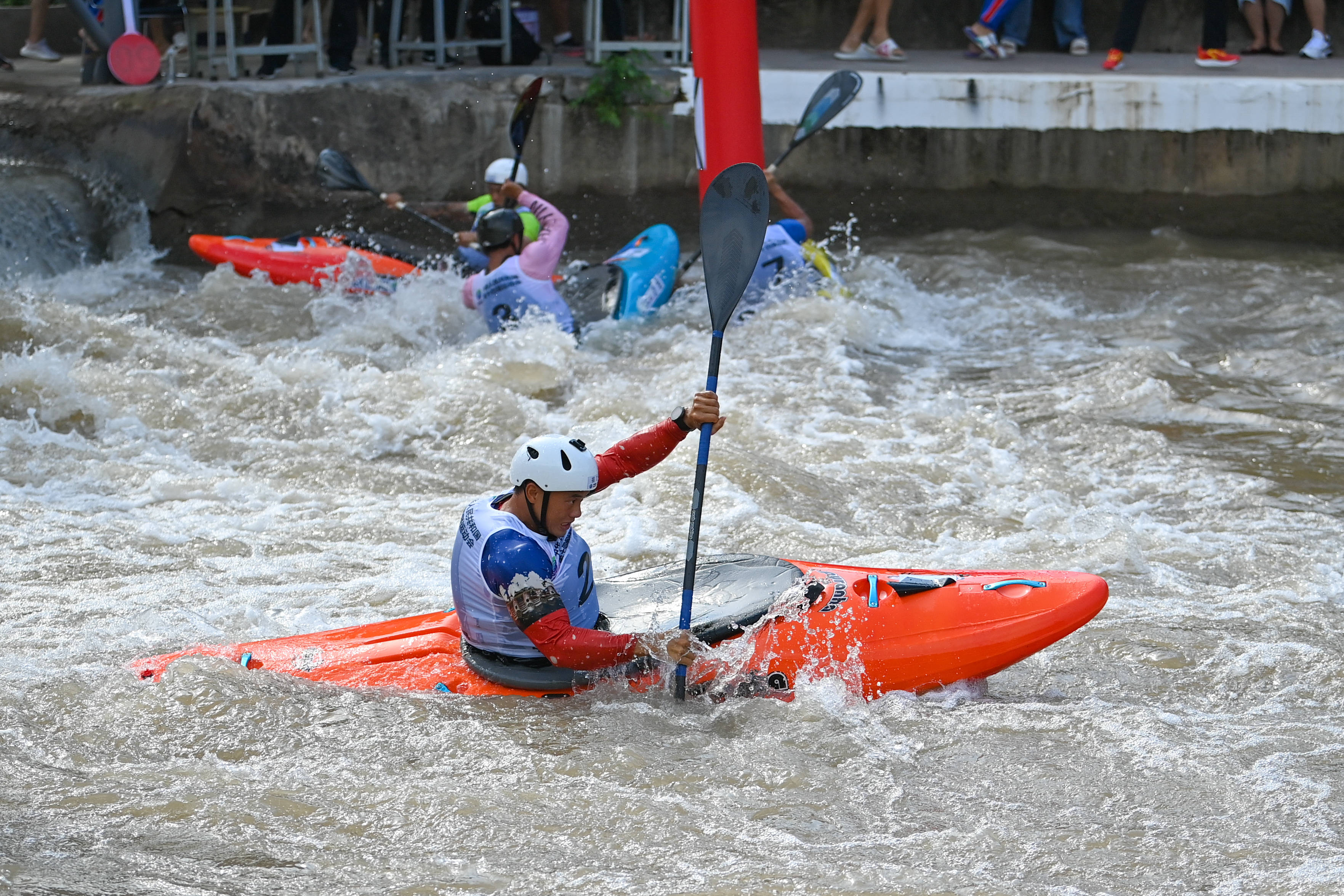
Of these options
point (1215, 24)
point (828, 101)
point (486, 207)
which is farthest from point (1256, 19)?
point (486, 207)

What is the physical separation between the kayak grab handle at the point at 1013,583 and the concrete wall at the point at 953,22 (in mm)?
8659

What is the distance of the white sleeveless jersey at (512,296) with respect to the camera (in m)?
6.91

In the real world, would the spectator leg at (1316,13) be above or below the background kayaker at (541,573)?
above

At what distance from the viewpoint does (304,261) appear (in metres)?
8.16

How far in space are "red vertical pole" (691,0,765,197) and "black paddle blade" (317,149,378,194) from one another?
2.28 metres

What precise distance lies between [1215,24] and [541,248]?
580 centimetres

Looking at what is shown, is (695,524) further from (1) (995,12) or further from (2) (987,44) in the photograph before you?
(1) (995,12)

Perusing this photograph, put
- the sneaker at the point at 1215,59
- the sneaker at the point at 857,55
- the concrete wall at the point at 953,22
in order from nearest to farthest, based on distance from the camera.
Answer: the sneaker at the point at 1215,59 → the sneaker at the point at 857,55 → the concrete wall at the point at 953,22

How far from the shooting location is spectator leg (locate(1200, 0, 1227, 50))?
9727 millimetres

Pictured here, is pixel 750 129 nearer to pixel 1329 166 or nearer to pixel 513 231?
pixel 513 231

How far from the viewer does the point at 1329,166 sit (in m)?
9.40

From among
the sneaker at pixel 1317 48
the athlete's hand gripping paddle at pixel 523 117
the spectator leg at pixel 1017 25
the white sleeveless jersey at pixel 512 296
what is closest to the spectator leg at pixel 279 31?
the athlete's hand gripping paddle at pixel 523 117

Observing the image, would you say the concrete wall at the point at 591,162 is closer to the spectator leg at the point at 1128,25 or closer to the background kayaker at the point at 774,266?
the spectator leg at the point at 1128,25

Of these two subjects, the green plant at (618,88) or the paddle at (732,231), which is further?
the green plant at (618,88)
